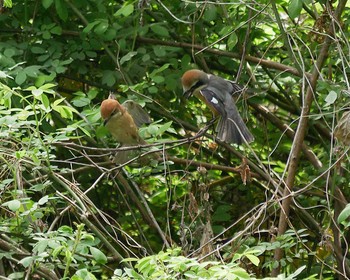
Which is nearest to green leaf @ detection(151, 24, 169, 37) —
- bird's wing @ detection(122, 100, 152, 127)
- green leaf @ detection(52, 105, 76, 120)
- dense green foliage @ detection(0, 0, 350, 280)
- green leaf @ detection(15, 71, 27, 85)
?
dense green foliage @ detection(0, 0, 350, 280)

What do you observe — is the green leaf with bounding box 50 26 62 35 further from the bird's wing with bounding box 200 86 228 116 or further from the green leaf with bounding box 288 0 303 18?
the green leaf with bounding box 288 0 303 18

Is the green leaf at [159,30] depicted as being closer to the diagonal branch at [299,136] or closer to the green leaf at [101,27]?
the green leaf at [101,27]

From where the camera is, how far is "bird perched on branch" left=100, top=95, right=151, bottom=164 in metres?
4.67

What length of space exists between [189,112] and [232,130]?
1041mm

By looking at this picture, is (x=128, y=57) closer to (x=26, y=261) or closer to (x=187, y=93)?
(x=187, y=93)

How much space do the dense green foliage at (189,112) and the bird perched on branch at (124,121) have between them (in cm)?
7

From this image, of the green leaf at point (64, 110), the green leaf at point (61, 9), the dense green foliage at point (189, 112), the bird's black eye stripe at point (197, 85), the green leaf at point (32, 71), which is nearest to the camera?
the green leaf at point (64, 110)

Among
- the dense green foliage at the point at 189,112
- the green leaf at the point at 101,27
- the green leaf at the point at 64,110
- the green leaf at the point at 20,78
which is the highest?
the green leaf at the point at 101,27

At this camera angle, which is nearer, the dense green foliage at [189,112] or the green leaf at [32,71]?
the dense green foliage at [189,112]

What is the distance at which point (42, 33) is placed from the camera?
5246mm

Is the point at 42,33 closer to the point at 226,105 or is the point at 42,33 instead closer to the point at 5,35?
the point at 5,35

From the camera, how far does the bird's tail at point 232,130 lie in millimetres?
4648

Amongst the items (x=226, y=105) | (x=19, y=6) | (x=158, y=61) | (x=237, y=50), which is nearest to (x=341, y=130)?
(x=226, y=105)

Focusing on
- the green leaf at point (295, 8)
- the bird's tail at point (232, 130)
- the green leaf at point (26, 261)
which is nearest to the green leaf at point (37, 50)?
the bird's tail at point (232, 130)
